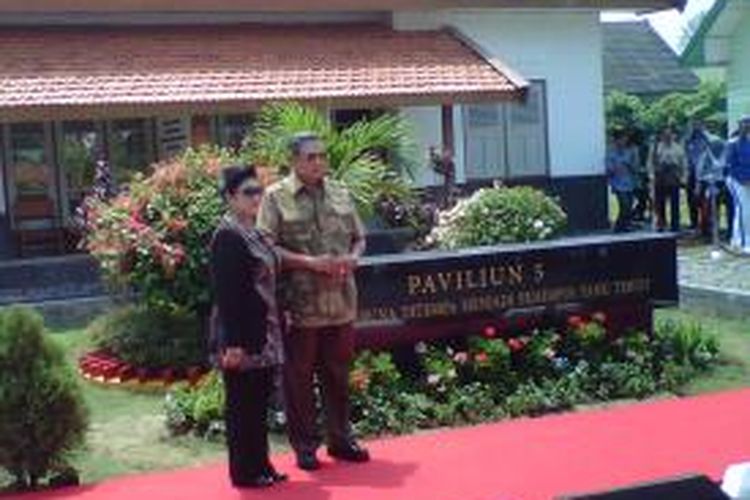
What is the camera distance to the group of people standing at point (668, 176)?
19031 millimetres

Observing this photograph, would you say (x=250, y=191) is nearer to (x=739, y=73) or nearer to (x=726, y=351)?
(x=726, y=351)

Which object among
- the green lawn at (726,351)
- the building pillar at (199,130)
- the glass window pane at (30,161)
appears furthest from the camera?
the building pillar at (199,130)

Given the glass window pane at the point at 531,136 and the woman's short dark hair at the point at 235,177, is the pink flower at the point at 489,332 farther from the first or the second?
the glass window pane at the point at 531,136

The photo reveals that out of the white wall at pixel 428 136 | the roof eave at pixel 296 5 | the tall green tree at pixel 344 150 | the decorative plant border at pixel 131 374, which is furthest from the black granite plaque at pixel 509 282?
the white wall at pixel 428 136

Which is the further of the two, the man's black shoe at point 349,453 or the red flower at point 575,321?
the red flower at point 575,321

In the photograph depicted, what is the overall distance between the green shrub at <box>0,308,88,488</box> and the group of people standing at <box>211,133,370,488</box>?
0.86 metres

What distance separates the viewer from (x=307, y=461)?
25.0 feet

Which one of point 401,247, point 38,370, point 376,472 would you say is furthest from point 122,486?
point 401,247

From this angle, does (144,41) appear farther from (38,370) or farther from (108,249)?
(38,370)

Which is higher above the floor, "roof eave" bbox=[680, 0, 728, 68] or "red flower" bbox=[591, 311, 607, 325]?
"roof eave" bbox=[680, 0, 728, 68]

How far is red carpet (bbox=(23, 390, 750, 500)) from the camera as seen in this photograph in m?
7.10

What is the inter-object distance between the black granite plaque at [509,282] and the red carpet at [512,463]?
51.4 inches

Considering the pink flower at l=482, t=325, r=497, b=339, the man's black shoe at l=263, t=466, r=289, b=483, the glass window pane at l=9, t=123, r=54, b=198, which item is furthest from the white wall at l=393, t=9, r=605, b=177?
the man's black shoe at l=263, t=466, r=289, b=483

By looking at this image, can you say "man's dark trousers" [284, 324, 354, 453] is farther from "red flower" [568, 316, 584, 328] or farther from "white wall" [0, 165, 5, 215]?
"white wall" [0, 165, 5, 215]
